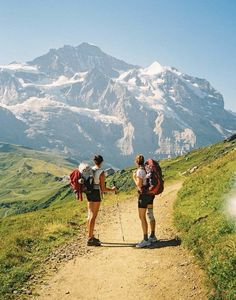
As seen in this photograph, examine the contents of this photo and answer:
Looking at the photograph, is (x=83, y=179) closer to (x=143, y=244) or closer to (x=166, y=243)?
(x=143, y=244)

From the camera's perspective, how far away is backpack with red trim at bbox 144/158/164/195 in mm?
21016

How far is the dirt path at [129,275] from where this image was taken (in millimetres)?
15742

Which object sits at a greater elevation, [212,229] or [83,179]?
[83,179]

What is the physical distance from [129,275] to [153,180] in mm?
5250

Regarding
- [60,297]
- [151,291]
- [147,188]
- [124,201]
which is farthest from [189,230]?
[124,201]

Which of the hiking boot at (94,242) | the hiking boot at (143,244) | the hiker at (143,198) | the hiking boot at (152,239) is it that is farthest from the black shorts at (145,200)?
the hiking boot at (94,242)

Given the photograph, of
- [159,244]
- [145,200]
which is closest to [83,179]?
[145,200]

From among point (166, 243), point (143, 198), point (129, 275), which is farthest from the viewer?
point (143, 198)

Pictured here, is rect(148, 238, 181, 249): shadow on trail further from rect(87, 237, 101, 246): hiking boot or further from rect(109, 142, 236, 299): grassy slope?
rect(87, 237, 101, 246): hiking boot

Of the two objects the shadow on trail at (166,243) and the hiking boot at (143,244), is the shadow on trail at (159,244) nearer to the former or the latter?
the shadow on trail at (166,243)

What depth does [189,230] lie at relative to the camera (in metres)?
21.2

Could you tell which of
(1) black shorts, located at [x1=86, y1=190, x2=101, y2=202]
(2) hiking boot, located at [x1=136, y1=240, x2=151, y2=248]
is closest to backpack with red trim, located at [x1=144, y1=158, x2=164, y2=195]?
(2) hiking boot, located at [x1=136, y1=240, x2=151, y2=248]

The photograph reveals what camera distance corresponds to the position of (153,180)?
2108 centimetres

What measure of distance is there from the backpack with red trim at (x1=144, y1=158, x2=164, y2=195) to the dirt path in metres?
2.66
